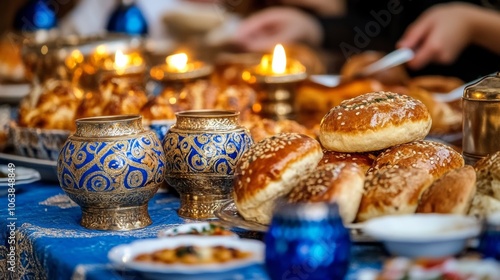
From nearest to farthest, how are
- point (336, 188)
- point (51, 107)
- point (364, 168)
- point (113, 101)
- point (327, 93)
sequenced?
1. point (336, 188)
2. point (364, 168)
3. point (113, 101)
4. point (51, 107)
5. point (327, 93)

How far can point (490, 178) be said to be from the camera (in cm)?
137

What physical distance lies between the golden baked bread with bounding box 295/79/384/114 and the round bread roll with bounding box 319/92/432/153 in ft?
3.92

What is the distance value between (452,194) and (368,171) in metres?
0.28

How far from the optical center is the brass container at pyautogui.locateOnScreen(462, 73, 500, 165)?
1.69 m

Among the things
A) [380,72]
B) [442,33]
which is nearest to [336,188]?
[380,72]

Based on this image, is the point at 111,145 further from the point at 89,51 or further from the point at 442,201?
the point at 89,51

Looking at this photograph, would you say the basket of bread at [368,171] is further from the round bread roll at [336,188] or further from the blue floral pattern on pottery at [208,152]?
the blue floral pattern on pottery at [208,152]

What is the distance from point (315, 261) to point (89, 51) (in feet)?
6.92

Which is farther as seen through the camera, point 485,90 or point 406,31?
point 406,31

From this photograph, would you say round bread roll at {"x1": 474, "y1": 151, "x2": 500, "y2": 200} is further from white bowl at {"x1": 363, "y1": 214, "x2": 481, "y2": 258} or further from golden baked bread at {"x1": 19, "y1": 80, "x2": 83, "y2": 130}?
golden baked bread at {"x1": 19, "y1": 80, "x2": 83, "y2": 130}

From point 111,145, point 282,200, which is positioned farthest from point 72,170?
point 282,200

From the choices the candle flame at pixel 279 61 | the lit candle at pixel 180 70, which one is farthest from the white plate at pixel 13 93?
the candle flame at pixel 279 61

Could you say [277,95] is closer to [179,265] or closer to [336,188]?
[336,188]

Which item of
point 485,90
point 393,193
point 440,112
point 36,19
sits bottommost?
point 440,112
